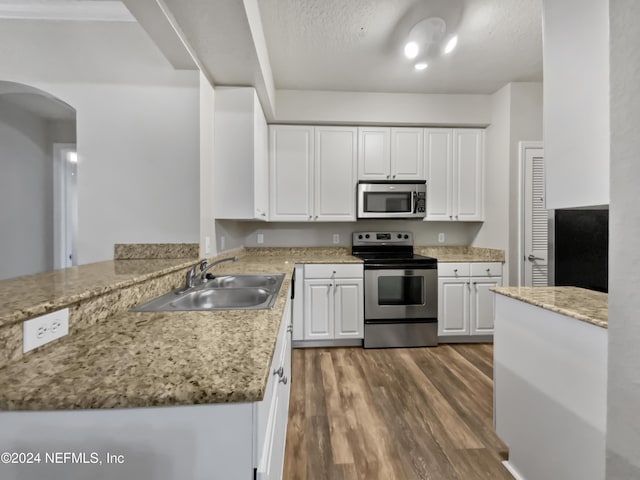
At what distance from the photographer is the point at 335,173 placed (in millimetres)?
2990

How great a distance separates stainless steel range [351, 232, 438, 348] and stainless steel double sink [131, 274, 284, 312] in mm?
1288

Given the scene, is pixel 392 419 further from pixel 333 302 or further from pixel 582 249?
pixel 582 249

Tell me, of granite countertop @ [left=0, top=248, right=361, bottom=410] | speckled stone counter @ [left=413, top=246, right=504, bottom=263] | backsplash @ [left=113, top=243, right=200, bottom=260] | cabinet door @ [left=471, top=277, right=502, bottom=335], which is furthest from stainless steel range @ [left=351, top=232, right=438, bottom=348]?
granite countertop @ [left=0, top=248, right=361, bottom=410]

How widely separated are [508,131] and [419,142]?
85 cm

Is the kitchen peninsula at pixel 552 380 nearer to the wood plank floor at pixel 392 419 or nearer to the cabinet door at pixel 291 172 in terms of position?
the wood plank floor at pixel 392 419

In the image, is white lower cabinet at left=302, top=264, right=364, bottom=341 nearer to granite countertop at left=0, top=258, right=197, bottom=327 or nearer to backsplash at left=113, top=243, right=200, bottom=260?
backsplash at left=113, top=243, right=200, bottom=260

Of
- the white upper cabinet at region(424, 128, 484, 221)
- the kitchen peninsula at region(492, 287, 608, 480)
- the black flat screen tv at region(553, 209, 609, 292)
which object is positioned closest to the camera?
the kitchen peninsula at region(492, 287, 608, 480)

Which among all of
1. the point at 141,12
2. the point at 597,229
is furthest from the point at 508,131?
the point at 141,12

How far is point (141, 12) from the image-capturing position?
1.34 metres

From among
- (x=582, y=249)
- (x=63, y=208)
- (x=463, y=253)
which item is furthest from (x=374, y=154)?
(x=63, y=208)

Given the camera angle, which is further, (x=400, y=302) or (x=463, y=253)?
(x=463, y=253)

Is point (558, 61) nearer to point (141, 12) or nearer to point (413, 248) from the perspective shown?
point (141, 12)

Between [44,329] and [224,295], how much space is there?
84 cm

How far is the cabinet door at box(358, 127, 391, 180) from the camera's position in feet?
9.82
